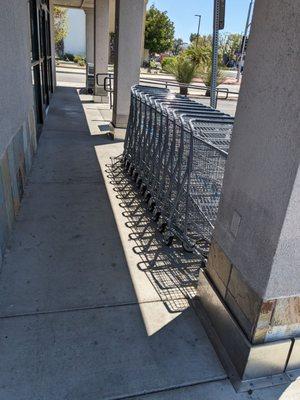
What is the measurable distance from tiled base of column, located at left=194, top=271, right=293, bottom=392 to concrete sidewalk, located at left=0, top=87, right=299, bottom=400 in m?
0.06

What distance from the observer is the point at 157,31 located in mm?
41188

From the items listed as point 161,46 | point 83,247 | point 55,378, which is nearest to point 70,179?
point 83,247

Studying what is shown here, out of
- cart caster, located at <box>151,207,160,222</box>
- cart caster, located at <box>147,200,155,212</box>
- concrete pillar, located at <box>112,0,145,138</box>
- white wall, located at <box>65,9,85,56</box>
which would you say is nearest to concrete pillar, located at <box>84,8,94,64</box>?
concrete pillar, located at <box>112,0,145,138</box>

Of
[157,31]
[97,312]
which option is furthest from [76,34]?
[97,312]

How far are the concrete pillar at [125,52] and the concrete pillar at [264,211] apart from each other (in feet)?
17.9

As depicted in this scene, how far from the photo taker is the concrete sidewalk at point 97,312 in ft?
6.77

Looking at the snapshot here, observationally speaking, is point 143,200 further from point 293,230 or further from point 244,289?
point 293,230

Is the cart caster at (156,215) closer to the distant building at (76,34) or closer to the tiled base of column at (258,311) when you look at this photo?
the tiled base of column at (258,311)

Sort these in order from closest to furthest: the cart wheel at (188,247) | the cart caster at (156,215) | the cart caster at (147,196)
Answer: the cart wheel at (188,247), the cart caster at (156,215), the cart caster at (147,196)

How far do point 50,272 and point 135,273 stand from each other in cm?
73

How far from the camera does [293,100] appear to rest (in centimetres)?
168

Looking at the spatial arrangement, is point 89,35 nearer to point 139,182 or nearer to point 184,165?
point 139,182

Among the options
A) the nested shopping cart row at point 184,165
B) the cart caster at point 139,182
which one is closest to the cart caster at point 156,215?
the nested shopping cart row at point 184,165

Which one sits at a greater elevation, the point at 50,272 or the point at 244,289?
the point at 244,289
